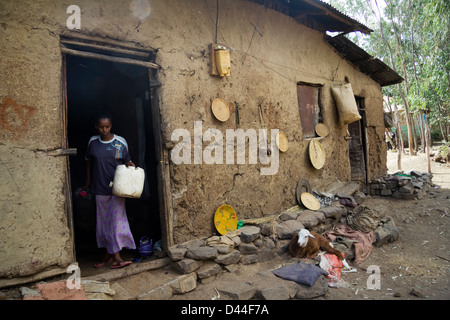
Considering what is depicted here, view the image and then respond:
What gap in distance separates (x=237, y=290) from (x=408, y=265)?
266 centimetres

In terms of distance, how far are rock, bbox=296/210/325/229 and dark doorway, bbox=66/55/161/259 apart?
2.18 metres

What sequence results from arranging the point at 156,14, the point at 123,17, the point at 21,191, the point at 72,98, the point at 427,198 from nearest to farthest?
the point at 21,191 → the point at 123,17 → the point at 156,14 → the point at 72,98 → the point at 427,198

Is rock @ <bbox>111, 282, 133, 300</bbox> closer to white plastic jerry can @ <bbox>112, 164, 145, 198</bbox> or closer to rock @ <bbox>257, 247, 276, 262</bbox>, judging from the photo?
white plastic jerry can @ <bbox>112, 164, 145, 198</bbox>

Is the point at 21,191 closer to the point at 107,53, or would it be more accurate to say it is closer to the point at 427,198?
the point at 107,53

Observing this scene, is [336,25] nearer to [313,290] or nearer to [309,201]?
[309,201]

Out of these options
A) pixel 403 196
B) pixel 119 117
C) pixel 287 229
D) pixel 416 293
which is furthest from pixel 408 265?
pixel 119 117

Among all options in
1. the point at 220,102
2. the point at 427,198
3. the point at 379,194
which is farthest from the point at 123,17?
the point at 427,198

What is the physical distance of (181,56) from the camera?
149 inches

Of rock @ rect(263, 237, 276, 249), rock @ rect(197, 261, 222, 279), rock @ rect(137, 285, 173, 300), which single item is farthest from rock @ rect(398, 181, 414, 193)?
rock @ rect(137, 285, 173, 300)

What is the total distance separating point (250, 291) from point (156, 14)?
10.6 ft

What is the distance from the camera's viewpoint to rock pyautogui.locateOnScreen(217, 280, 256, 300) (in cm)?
305

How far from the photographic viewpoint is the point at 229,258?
12.0ft

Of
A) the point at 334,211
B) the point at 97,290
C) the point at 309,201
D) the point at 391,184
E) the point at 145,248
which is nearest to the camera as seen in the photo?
the point at 97,290

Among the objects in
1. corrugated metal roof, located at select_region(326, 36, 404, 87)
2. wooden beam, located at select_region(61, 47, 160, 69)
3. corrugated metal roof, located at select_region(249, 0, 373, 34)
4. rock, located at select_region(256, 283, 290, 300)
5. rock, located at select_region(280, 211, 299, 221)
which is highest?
corrugated metal roof, located at select_region(249, 0, 373, 34)
